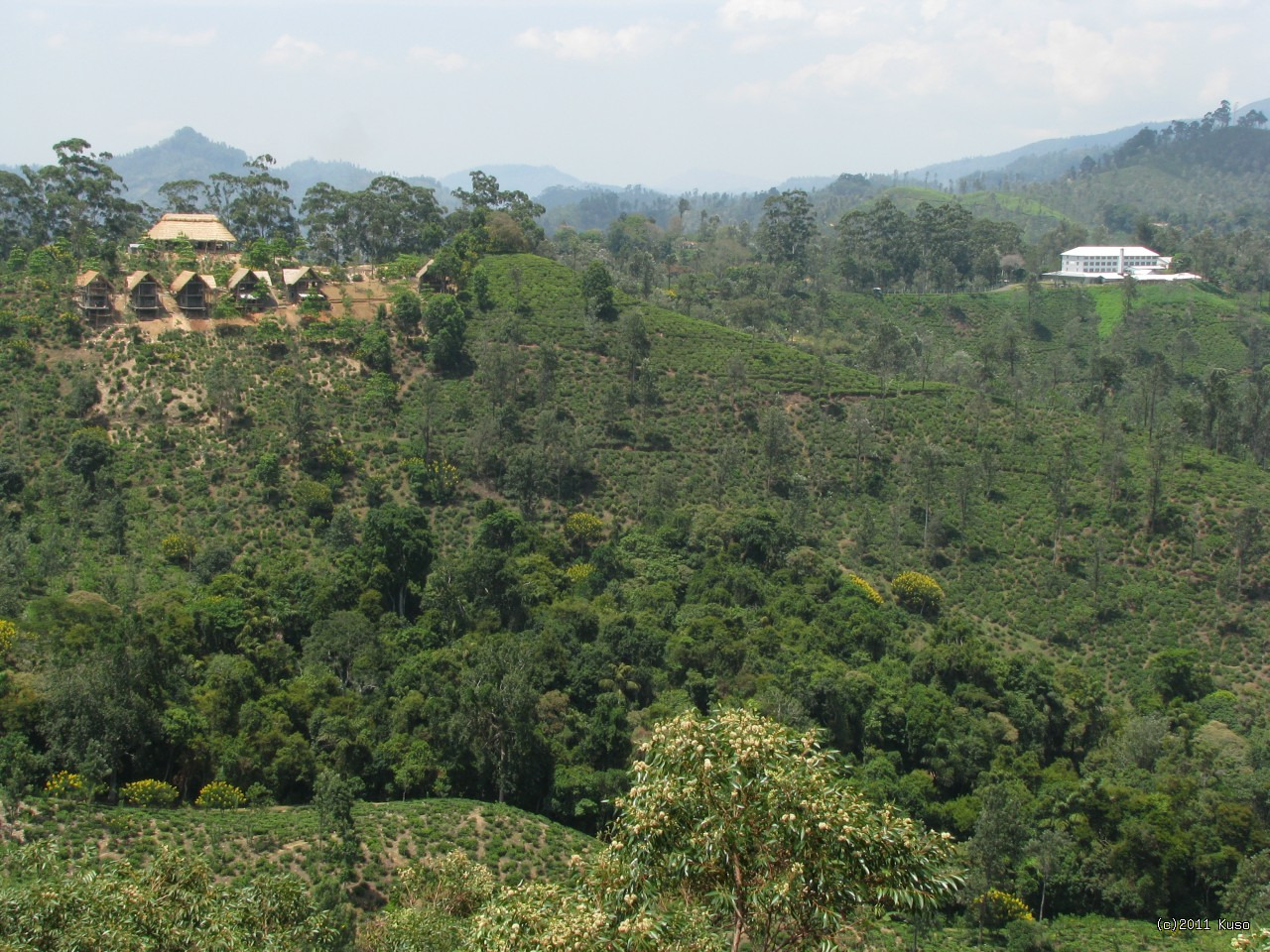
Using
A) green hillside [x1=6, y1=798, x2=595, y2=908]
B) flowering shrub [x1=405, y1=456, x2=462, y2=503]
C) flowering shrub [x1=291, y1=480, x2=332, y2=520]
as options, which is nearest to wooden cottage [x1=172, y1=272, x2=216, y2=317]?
flowering shrub [x1=291, y1=480, x2=332, y2=520]

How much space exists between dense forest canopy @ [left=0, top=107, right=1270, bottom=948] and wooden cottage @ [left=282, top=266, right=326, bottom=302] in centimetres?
53

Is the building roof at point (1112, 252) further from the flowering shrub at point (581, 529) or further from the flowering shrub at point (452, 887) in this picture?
the flowering shrub at point (452, 887)

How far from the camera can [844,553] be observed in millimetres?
41406

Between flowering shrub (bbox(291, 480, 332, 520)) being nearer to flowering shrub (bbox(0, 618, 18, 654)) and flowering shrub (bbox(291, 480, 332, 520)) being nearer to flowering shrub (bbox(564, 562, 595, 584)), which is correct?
flowering shrub (bbox(564, 562, 595, 584))

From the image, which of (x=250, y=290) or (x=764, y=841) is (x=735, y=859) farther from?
(x=250, y=290)

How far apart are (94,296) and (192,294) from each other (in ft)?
13.2

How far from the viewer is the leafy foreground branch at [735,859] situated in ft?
30.9

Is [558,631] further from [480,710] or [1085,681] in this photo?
[1085,681]

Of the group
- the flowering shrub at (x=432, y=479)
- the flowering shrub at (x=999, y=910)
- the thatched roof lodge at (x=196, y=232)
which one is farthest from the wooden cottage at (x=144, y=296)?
the flowering shrub at (x=999, y=910)

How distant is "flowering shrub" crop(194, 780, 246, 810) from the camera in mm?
22625

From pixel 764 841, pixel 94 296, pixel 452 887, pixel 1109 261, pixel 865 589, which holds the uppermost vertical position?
pixel 94 296

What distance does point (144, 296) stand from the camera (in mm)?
44281

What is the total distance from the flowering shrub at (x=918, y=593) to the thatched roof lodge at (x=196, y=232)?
40.6 meters

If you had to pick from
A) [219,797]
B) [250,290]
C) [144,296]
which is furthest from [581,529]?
[144,296]
